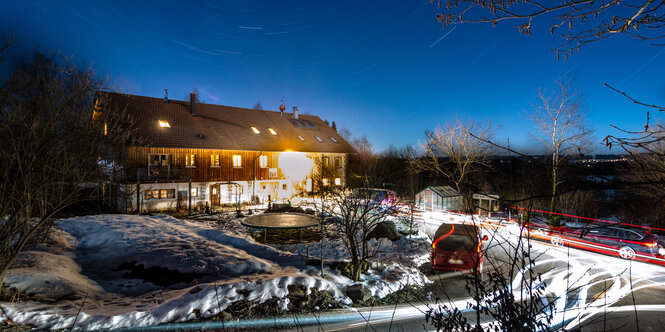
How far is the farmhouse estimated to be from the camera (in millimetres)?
24081

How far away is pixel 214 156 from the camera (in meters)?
27.6

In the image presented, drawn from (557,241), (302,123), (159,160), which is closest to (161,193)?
(159,160)

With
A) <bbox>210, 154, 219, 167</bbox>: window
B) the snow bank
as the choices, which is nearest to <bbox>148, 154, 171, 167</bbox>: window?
<bbox>210, 154, 219, 167</bbox>: window

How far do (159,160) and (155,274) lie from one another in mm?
17491

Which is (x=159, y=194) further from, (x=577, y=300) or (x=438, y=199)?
(x=577, y=300)

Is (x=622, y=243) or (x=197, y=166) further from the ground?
(x=197, y=166)

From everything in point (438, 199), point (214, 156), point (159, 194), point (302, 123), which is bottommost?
point (438, 199)

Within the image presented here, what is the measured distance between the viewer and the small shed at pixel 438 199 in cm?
2398

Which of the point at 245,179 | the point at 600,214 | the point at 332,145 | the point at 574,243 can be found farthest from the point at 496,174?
the point at 245,179

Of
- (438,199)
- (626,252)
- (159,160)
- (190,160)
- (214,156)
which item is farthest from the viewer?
(214,156)

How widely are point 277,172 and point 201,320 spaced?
2430 cm

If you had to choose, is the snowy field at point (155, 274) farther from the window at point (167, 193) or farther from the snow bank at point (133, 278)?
the window at point (167, 193)

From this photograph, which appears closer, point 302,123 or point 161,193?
point 161,193

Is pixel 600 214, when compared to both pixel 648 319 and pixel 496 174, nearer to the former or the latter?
pixel 496 174
